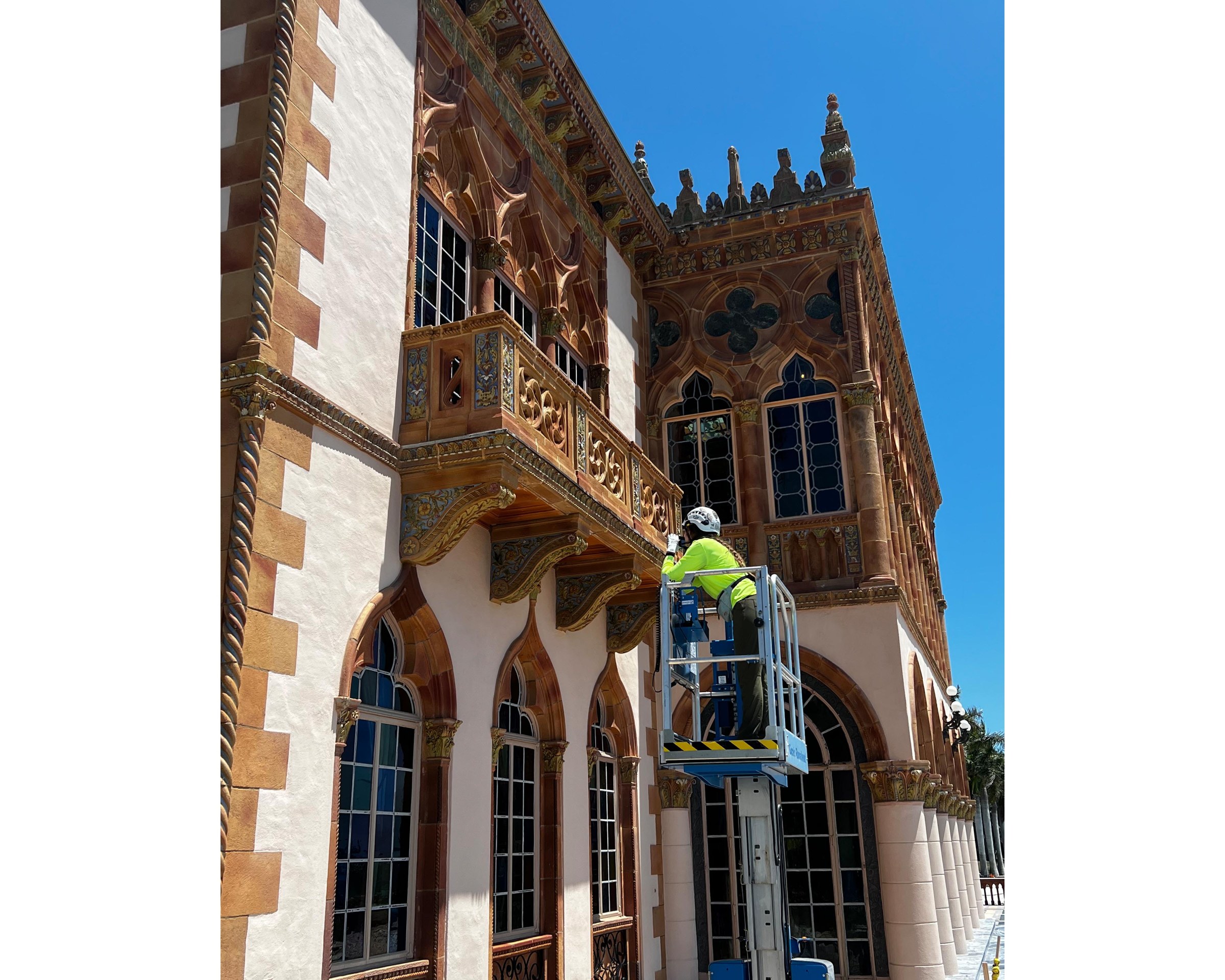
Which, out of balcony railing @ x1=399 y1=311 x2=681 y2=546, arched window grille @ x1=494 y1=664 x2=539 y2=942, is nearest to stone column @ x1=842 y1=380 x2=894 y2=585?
arched window grille @ x1=494 y1=664 x2=539 y2=942

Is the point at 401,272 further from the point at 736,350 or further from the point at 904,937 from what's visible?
the point at 904,937

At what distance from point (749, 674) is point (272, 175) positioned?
4929 mm

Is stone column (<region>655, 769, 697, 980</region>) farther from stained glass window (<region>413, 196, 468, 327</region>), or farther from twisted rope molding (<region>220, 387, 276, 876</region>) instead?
twisted rope molding (<region>220, 387, 276, 876</region>)

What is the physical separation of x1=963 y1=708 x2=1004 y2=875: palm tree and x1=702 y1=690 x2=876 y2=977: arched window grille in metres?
51.7

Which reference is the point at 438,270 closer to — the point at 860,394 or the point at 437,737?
the point at 437,737

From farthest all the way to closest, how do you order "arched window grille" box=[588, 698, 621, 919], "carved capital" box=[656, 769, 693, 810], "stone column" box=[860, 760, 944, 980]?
"carved capital" box=[656, 769, 693, 810] < "stone column" box=[860, 760, 944, 980] < "arched window grille" box=[588, 698, 621, 919]

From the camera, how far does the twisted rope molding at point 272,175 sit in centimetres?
752

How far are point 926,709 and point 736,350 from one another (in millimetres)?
6470

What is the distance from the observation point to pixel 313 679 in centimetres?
750

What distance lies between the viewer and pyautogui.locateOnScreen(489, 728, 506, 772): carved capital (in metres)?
10.1

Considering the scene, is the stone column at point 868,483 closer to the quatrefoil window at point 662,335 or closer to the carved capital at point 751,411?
the carved capital at point 751,411

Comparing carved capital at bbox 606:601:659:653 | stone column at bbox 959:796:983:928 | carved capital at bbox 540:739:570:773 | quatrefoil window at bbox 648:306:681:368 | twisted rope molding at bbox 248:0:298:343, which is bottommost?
stone column at bbox 959:796:983:928

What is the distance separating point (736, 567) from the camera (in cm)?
759

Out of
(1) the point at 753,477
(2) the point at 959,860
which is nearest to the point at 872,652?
(1) the point at 753,477
